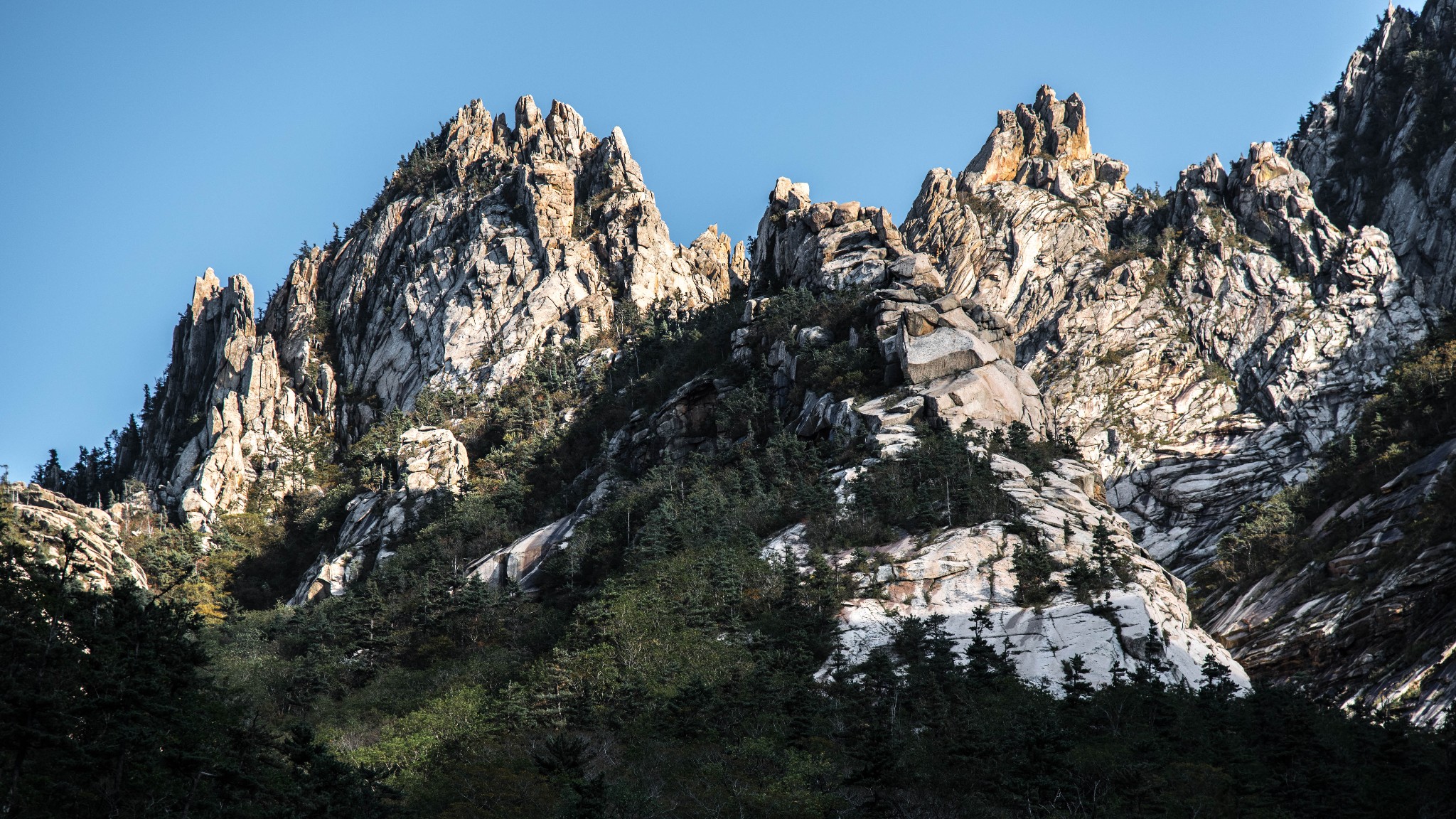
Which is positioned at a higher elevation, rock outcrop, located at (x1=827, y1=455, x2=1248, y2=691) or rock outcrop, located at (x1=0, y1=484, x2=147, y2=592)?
rock outcrop, located at (x1=0, y1=484, x2=147, y2=592)

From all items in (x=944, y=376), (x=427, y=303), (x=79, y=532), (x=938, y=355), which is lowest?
(x=944, y=376)

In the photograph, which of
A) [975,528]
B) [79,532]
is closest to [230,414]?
[79,532]

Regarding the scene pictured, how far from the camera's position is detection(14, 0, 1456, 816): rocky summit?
55.9 m

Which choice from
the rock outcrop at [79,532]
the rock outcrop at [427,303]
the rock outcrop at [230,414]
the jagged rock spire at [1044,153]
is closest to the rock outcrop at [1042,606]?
the rock outcrop at [79,532]

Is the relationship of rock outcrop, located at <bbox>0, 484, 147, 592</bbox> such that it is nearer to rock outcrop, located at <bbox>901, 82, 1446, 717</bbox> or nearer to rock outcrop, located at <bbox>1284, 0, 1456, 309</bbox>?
rock outcrop, located at <bbox>901, 82, 1446, 717</bbox>

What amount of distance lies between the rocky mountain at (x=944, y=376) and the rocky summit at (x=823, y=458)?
466 millimetres

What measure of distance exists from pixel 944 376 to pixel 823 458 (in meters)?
13.8

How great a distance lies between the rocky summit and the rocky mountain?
1.53 feet

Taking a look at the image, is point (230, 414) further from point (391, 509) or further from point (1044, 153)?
point (1044, 153)

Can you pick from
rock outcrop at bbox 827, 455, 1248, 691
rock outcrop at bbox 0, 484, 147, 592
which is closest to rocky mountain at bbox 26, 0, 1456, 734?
rock outcrop at bbox 827, 455, 1248, 691

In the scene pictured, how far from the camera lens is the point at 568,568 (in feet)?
262

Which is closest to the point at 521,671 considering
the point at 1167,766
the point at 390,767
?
the point at 390,767

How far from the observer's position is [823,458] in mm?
81938

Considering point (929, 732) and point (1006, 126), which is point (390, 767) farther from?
point (1006, 126)
